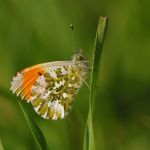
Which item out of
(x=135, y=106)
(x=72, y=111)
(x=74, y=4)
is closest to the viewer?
(x=72, y=111)

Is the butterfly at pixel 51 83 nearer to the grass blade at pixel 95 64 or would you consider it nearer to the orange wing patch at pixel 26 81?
the orange wing patch at pixel 26 81

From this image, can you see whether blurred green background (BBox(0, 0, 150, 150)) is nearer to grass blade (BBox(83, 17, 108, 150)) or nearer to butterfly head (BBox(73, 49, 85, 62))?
butterfly head (BBox(73, 49, 85, 62))

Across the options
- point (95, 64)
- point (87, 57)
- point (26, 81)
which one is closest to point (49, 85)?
point (26, 81)

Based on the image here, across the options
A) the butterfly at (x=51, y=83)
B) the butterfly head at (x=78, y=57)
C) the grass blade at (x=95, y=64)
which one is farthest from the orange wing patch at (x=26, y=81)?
the grass blade at (x=95, y=64)

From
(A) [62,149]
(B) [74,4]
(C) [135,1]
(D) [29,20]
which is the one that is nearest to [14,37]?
(D) [29,20]

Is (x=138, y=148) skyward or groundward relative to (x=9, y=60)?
groundward

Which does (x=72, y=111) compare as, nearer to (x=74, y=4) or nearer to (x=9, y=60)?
(x=9, y=60)

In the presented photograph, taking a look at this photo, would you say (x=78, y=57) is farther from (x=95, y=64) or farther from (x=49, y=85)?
(x=95, y=64)
